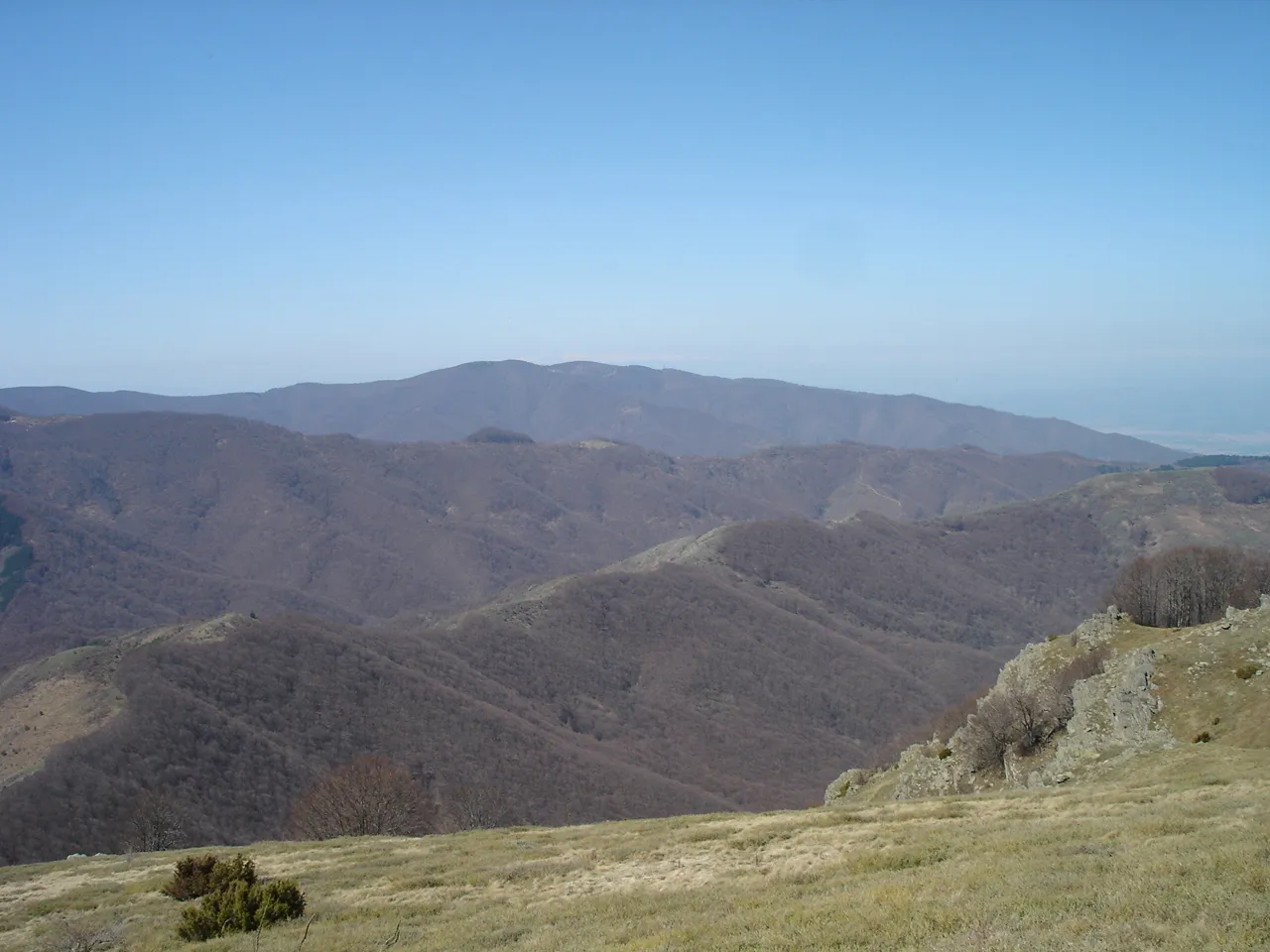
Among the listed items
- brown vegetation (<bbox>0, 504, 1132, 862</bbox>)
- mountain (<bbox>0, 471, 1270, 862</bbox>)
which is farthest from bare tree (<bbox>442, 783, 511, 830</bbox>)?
mountain (<bbox>0, 471, 1270, 862</bbox>)

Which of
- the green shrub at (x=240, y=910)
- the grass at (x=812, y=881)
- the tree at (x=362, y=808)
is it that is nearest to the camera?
the grass at (x=812, y=881)

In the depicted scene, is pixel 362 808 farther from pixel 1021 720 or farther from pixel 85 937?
pixel 1021 720

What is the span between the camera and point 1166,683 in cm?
3484

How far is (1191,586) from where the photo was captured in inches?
2825

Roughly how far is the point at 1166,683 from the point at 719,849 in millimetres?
26056

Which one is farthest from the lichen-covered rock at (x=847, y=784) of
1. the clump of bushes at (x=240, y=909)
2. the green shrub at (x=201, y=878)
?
the clump of bushes at (x=240, y=909)

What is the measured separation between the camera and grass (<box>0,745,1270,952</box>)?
1116cm

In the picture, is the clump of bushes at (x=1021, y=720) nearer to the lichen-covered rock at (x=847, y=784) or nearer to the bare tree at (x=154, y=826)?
the lichen-covered rock at (x=847, y=784)

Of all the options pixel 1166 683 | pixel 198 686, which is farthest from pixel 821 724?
pixel 1166 683

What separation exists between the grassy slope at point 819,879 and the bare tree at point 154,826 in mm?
23166

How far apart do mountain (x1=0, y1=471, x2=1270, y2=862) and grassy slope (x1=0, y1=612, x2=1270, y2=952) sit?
4083cm

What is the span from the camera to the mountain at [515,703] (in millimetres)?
69062

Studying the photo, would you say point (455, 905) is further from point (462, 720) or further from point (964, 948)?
point (462, 720)

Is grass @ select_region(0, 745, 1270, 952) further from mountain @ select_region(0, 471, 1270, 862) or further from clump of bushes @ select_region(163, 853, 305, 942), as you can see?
mountain @ select_region(0, 471, 1270, 862)
